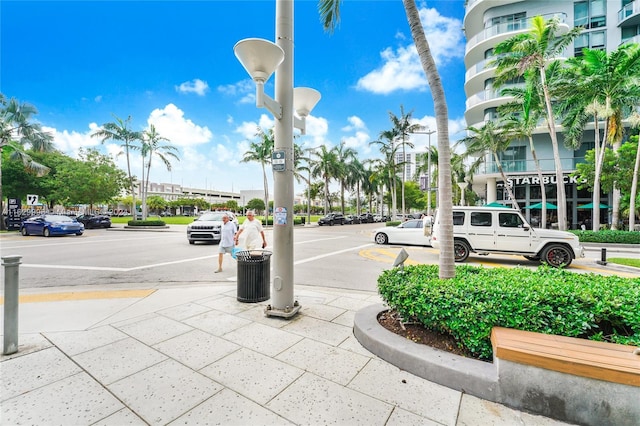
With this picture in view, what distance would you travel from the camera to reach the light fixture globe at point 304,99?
4.80m

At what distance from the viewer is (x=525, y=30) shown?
26125 millimetres

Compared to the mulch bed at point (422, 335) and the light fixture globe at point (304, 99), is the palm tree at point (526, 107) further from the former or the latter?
the mulch bed at point (422, 335)

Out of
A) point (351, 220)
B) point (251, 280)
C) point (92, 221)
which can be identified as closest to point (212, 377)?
point (251, 280)

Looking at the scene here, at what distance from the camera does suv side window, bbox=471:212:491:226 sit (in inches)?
396

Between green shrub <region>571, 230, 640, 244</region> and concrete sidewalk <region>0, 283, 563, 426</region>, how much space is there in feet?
57.1

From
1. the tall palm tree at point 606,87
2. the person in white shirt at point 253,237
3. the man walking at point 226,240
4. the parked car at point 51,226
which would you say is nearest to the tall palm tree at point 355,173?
the tall palm tree at point 606,87

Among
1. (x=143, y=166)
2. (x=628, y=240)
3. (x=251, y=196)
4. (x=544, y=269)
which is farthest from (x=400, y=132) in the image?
(x=251, y=196)

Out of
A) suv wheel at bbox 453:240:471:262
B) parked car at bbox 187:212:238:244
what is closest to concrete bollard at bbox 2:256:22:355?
suv wheel at bbox 453:240:471:262

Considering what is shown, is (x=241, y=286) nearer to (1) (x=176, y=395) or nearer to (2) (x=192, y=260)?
(1) (x=176, y=395)

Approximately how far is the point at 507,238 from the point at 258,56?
9759mm

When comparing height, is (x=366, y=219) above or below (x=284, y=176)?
below

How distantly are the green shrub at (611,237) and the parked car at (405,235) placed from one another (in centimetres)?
889

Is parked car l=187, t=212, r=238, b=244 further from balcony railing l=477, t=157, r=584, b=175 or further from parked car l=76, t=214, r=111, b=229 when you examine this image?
balcony railing l=477, t=157, r=584, b=175

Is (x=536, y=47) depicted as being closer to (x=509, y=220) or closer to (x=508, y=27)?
(x=509, y=220)
